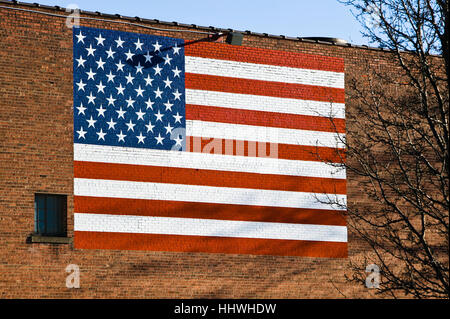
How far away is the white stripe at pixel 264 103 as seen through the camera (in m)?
23.3

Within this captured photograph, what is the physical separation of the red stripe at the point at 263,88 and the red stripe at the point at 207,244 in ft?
15.1

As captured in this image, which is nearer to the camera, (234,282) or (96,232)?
(96,232)

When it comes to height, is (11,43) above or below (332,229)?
above

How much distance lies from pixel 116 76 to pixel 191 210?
450cm

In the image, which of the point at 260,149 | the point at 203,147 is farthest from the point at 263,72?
the point at 203,147

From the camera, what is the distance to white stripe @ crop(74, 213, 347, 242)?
2147 centimetres

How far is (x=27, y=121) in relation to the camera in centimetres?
2109

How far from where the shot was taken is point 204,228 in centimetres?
2267

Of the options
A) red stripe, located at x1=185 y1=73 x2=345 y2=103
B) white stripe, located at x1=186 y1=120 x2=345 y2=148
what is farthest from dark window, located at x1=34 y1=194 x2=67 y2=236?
red stripe, located at x1=185 y1=73 x2=345 y2=103

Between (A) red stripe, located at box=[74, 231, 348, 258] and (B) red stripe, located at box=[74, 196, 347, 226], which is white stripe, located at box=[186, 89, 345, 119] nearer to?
(B) red stripe, located at box=[74, 196, 347, 226]

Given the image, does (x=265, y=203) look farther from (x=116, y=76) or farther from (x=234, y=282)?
(x=116, y=76)

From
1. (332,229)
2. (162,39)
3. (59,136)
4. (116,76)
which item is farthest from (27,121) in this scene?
(332,229)

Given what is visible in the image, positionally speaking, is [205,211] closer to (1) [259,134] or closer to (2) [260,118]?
(1) [259,134]

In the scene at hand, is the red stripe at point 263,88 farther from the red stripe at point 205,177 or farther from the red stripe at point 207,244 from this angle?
the red stripe at point 207,244
